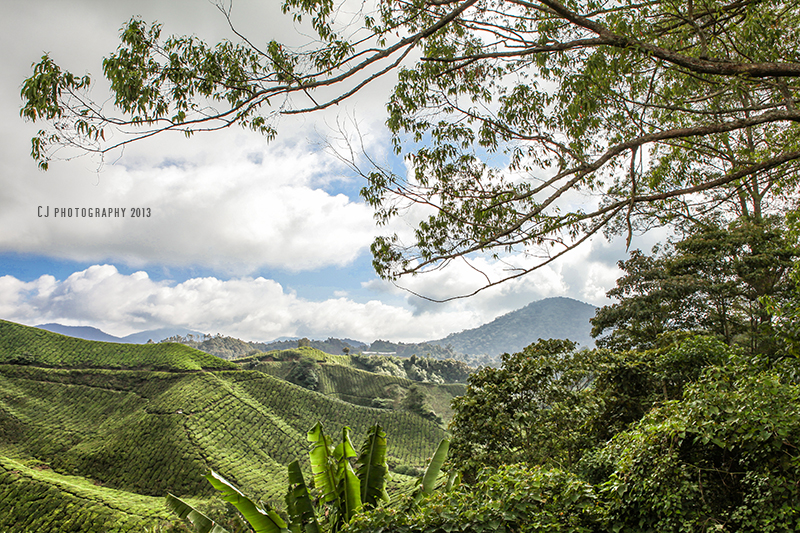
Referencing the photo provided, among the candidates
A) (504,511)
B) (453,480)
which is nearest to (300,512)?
(453,480)

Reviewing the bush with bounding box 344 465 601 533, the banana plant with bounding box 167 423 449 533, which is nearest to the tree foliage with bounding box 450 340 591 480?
the banana plant with bounding box 167 423 449 533

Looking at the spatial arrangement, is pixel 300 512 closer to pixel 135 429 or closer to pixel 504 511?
pixel 504 511

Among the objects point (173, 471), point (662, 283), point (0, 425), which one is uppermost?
point (662, 283)

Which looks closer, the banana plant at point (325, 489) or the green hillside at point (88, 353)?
the banana plant at point (325, 489)

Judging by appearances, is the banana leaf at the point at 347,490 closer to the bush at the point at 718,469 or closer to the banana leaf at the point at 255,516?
the banana leaf at the point at 255,516

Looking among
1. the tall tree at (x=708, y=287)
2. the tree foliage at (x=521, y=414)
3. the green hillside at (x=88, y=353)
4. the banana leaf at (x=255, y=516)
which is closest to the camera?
the banana leaf at (x=255, y=516)

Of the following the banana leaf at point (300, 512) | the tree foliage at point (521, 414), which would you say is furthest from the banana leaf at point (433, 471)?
the banana leaf at point (300, 512)

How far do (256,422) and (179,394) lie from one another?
334 inches

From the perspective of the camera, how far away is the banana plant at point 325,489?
167 inches

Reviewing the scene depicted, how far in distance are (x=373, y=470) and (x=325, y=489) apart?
2.28 feet

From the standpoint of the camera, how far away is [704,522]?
9.91 feet

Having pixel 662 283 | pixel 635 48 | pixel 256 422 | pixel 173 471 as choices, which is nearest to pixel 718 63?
pixel 635 48

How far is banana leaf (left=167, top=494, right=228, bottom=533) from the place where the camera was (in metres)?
4.72

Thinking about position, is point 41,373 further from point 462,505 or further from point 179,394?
point 462,505
